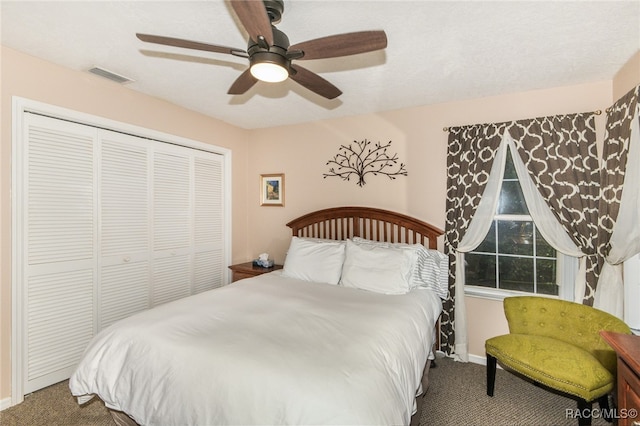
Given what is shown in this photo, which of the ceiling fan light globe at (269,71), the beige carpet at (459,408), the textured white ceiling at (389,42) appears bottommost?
the beige carpet at (459,408)

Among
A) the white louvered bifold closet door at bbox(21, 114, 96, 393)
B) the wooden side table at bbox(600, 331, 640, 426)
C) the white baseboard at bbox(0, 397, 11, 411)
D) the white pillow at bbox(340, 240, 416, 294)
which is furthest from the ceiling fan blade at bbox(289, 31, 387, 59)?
the white baseboard at bbox(0, 397, 11, 411)

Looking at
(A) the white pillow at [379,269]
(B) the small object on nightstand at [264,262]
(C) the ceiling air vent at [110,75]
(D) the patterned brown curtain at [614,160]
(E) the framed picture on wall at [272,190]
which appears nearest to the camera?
(D) the patterned brown curtain at [614,160]

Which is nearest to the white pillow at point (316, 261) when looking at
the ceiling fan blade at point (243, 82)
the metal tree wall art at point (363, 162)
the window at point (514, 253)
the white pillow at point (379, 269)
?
the white pillow at point (379, 269)

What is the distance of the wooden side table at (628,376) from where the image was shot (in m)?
1.36

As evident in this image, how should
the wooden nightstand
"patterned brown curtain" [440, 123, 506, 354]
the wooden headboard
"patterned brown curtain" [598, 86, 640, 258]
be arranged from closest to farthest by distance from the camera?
"patterned brown curtain" [598, 86, 640, 258] → "patterned brown curtain" [440, 123, 506, 354] → the wooden headboard → the wooden nightstand

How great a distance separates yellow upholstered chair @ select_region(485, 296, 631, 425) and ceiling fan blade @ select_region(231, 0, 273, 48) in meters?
2.45

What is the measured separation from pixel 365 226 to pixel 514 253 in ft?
4.74

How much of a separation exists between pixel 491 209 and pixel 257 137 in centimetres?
300

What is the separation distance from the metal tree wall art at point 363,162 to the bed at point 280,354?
0.99 metres

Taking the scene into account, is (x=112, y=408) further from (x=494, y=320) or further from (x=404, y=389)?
(x=494, y=320)

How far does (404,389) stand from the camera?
1529 mm

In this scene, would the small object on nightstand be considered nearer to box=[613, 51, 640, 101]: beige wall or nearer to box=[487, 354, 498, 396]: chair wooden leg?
box=[487, 354, 498, 396]: chair wooden leg

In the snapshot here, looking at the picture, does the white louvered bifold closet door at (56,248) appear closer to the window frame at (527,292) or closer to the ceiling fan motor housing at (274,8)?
the ceiling fan motor housing at (274,8)

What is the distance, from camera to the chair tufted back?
199cm
